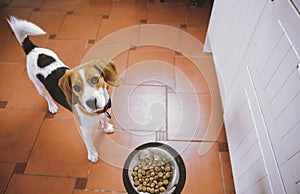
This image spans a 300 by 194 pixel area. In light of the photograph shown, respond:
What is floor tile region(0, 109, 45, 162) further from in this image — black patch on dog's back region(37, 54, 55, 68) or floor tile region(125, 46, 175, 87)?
floor tile region(125, 46, 175, 87)

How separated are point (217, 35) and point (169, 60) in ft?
1.47

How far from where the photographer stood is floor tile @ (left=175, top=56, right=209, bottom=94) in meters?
1.74

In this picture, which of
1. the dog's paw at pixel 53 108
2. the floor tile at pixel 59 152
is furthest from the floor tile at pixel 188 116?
the dog's paw at pixel 53 108

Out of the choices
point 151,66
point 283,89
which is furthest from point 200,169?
point 151,66

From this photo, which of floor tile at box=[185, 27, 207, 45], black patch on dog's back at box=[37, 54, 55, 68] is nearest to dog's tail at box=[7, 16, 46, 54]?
black patch on dog's back at box=[37, 54, 55, 68]

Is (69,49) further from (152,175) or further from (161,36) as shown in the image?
(152,175)

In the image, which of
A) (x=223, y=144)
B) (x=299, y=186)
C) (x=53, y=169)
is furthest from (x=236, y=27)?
(x=53, y=169)

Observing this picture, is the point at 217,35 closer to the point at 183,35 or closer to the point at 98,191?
the point at 183,35

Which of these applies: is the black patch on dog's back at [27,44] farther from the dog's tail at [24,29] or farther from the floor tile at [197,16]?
the floor tile at [197,16]

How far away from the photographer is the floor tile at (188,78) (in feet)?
5.70

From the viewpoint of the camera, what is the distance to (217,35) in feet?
5.28

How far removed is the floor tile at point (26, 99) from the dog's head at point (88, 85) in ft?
2.41

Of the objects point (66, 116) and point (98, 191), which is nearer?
point (98, 191)

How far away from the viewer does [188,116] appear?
1603mm
